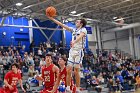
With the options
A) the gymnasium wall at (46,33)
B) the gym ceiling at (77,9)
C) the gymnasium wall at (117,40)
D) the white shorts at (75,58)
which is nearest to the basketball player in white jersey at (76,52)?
the white shorts at (75,58)

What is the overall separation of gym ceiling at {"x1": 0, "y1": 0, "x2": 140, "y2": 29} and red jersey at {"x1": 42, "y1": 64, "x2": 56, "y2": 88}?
677 inches

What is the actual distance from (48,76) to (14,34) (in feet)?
68.8

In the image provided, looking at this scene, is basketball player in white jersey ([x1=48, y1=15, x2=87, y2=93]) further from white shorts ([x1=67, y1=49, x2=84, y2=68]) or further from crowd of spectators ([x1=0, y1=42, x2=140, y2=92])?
crowd of spectators ([x1=0, y1=42, x2=140, y2=92])

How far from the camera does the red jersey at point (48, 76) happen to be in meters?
7.13

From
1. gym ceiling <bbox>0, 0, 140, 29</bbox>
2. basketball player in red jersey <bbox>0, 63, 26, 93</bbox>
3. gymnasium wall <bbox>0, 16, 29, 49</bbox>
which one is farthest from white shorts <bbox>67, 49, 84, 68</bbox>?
gymnasium wall <bbox>0, 16, 29, 49</bbox>

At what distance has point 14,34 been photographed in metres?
27.4

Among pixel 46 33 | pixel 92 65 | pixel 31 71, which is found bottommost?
pixel 92 65

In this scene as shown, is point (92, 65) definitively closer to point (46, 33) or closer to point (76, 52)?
point (46, 33)

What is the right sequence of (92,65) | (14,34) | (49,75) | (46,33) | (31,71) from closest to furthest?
(49,75) < (31,71) < (92,65) < (14,34) < (46,33)

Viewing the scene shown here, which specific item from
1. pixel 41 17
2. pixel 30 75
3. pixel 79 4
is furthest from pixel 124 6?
pixel 30 75

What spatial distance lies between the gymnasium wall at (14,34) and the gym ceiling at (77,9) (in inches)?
36.1

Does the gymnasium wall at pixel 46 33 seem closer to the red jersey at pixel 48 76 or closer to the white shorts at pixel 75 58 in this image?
the white shorts at pixel 75 58

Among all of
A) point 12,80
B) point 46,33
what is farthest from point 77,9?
point 12,80

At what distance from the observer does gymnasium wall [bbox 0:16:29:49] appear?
87.4 ft
